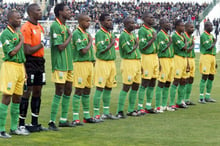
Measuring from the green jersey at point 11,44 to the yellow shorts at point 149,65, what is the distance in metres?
4.87

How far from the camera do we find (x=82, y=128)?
11.4 meters

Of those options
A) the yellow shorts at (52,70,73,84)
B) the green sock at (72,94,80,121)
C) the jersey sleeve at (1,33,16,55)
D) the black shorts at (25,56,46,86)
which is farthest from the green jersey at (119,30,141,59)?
the jersey sleeve at (1,33,16,55)

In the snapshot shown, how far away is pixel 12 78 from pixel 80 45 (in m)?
2.33

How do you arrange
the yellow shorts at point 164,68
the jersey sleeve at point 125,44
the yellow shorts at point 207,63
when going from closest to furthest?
the jersey sleeve at point 125,44 < the yellow shorts at point 164,68 < the yellow shorts at point 207,63

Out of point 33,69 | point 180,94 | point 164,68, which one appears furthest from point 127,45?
point 33,69

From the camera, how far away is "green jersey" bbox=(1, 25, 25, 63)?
964cm

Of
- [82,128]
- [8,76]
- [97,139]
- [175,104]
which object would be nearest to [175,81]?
[175,104]

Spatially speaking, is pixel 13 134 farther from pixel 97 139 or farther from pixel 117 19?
pixel 117 19

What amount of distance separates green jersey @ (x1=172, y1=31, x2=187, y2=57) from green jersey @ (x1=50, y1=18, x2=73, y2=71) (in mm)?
4985

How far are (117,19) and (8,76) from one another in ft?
141

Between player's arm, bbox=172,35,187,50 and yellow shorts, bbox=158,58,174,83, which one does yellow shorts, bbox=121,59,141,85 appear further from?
player's arm, bbox=172,35,187,50

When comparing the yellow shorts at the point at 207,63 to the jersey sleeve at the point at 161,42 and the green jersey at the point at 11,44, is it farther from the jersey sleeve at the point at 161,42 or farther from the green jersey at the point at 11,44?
the green jersey at the point at 11,44

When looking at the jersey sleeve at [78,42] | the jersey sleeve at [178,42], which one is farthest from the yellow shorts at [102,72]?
the jersey sleeve at [178,42]

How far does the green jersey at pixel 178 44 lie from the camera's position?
1517cm
